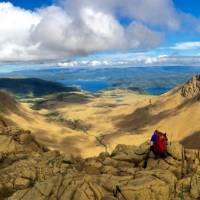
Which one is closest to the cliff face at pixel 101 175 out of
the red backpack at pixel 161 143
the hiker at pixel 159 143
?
the hiker at pixel 159 143

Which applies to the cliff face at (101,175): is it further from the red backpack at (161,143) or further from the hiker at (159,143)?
the red backpack at (161,143)

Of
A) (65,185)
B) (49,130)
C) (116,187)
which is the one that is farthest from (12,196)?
(49,130)

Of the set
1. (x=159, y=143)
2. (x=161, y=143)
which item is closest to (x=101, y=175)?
(x=159, y=143)

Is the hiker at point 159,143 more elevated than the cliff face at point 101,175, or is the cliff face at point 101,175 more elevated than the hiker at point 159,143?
the hiker at point 159,143

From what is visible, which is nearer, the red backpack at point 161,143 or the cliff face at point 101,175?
the cliff face at point 101,175

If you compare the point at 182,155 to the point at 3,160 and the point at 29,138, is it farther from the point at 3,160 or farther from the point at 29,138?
the point at 29,138

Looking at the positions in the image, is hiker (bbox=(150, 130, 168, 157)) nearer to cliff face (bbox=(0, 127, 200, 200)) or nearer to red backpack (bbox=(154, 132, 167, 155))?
red backpack (bbox=(154, 132, 167, 155))

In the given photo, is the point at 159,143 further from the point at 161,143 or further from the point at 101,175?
the point at 101,175
